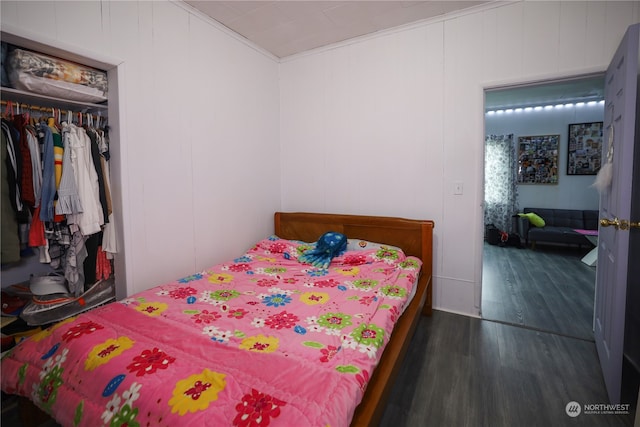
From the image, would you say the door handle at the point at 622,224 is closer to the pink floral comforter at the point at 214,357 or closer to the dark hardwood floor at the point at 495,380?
the dark hardwood floor at the point at 495,380

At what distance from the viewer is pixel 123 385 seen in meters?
1.06

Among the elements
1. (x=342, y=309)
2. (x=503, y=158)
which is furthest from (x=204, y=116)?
(x=503, y=158)

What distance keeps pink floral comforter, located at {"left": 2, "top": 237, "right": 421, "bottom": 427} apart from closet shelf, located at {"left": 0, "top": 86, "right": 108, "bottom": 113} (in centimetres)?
128

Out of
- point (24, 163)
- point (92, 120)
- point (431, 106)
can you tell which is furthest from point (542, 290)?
point (24, 163)

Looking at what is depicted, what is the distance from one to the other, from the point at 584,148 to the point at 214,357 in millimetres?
6708

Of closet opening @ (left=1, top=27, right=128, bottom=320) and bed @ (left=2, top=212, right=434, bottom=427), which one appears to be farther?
closet opening @ (left=1, top=27, right=128, bottom=320)

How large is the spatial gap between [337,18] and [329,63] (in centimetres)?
54

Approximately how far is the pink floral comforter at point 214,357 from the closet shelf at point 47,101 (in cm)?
128

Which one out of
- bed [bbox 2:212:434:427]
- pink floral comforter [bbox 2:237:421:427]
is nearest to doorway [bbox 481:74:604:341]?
bed [bbox 2:212:434:427]

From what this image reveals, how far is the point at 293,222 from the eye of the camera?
327 centimetres

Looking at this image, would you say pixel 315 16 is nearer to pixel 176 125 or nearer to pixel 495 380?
pixel 176 125

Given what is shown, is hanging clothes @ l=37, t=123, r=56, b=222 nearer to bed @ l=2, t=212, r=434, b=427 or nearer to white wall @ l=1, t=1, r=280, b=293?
white wall @ l=1, t=1, r=280, b=293

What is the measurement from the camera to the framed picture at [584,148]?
511 centimetres

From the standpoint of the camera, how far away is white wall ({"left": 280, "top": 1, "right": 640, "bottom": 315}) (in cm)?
223
